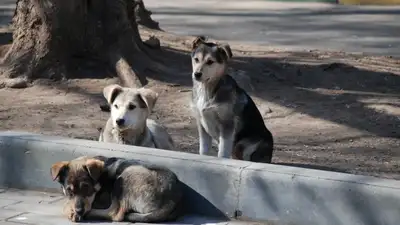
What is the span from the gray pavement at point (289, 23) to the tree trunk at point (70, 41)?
4.79 metres

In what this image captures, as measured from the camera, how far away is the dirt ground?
958 centimetres

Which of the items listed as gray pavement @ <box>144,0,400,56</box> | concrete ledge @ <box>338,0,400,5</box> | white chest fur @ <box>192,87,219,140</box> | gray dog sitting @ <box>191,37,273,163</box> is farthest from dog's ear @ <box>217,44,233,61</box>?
concrete ledge @ <box>338,0,400,5</box>

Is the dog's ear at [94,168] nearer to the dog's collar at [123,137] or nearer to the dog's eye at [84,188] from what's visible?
the dog's eye at [84,188]

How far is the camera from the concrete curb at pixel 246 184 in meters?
6.77

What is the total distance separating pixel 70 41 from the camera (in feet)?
41.1

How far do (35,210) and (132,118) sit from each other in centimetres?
117

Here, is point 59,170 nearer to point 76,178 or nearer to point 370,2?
point 76,178

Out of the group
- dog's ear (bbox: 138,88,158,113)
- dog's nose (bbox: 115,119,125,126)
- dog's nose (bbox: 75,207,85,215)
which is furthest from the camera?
dog's ear (bbox: 138,88,158,113)

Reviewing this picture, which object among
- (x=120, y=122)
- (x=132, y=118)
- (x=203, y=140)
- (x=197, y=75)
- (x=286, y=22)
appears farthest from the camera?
(x=286, y=22)

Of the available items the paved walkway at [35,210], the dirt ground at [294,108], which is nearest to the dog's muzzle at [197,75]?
the dirt ground at [294,108]

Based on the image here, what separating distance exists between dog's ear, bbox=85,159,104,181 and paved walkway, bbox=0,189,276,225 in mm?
360

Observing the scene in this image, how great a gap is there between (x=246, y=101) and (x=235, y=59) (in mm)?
5519

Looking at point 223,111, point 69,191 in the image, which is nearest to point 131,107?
point 223,111

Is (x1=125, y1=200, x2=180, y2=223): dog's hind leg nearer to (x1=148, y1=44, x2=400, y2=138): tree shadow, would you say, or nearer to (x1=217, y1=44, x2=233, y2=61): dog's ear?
(x1=217, y1=44, x2=233, y2=61): dog's ear
